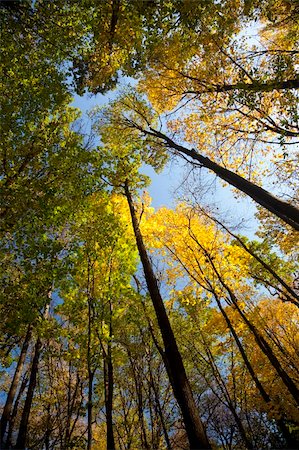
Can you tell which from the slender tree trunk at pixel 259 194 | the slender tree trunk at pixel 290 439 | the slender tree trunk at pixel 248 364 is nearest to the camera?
the slender tree trunk at pixel 259 194

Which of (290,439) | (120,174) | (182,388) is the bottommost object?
(182,388)

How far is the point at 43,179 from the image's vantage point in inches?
287

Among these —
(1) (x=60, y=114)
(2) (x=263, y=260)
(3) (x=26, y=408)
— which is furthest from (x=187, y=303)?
(1) (x=60, y=114)

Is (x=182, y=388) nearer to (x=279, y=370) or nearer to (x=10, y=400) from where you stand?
(x=279, y=370)

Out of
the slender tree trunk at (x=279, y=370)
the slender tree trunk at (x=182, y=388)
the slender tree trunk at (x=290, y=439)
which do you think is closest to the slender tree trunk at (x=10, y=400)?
the slender tree trunk at (x=182, y=388)

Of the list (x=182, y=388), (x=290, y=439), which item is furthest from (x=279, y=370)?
(x=182, y=388)

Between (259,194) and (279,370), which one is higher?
(259,194)

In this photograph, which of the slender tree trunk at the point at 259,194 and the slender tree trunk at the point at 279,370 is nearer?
the slender tree trunk at the point at 259,194

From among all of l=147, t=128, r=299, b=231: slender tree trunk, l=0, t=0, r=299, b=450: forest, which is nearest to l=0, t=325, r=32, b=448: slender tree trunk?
l=0, t=0, r=299, b=450: forest

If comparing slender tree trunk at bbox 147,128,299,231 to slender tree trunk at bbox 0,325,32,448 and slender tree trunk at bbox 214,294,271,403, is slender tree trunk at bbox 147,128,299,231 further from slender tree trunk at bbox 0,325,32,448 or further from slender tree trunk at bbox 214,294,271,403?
slender tree trunk at bbox 0,325,32,448

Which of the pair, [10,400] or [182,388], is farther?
[10,400]

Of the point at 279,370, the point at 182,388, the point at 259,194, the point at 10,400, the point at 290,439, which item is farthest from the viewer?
the point at 290,439

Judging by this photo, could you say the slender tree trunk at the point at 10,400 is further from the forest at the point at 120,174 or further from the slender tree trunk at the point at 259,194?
the slender tree trunk at the point at 259,194

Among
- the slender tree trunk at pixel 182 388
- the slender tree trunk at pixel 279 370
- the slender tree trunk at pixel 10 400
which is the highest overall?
the slender tree trunk at pixel 10 400
